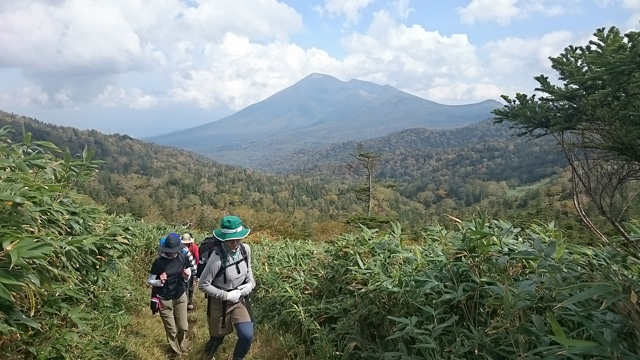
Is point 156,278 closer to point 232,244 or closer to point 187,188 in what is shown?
point 232,244

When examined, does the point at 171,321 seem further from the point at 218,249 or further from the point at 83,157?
the point at 83,157

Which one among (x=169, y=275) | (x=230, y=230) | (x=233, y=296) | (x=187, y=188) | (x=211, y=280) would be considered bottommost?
(x=187, y=188)

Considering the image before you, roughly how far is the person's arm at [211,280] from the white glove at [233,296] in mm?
39

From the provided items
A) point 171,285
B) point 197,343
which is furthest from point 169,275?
point 197,343

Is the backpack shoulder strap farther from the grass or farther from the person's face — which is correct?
the grass

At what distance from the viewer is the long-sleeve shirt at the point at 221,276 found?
379 cm

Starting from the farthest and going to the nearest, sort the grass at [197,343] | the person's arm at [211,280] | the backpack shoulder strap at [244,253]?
the grass at [197,343]
the backpack shoulder strap at [244,253]
the person's arm at [211,280]

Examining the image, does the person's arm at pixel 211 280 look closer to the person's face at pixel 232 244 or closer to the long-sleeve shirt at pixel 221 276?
the long-sleeve shirt at pixel 221 276

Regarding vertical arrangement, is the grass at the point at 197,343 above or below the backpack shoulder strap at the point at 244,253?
below

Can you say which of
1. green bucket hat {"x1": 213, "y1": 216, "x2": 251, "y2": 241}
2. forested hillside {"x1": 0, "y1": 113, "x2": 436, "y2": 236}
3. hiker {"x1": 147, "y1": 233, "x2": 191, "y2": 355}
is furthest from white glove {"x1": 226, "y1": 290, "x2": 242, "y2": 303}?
forested hillside {"x1": 0, "y1": 113, "x2": 436, "y2": 236}

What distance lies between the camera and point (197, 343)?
17.5 feet

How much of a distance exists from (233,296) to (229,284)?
15 cm

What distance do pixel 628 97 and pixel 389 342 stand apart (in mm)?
6683

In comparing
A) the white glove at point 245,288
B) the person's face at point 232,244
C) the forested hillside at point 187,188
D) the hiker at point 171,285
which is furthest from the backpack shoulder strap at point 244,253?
the forested hillside at point 187,188
